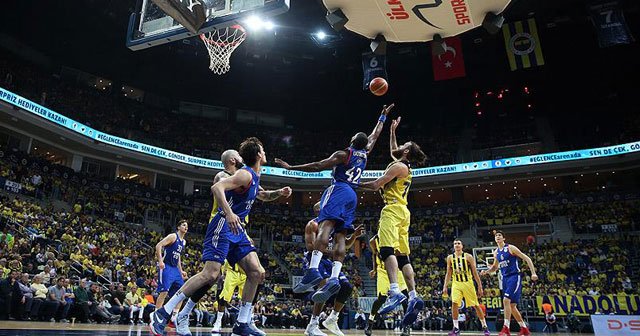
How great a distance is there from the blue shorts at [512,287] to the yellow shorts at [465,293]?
66 centimetres

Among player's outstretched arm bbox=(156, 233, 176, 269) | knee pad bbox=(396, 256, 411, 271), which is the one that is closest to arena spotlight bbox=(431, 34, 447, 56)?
knee pad bbox=(396, 256, 411, 271)

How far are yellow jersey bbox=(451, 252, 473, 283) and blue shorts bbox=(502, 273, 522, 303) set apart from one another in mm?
736

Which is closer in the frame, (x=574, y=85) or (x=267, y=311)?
(x=267, y=311)

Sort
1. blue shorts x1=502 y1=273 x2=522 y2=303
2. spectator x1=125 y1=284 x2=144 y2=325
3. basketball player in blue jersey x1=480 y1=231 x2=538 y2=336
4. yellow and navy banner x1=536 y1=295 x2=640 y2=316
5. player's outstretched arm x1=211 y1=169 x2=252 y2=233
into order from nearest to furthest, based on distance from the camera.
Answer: player's outstretched arm x1=211 y1=169 x2=252 y2=233, basketball player in blue jersey x1=480 y1=231 x2=538 y2=336, blue shorts x1=502 y1=273 x2=522 y2=303, spectator x1=125 y1=284 x2=144 y2=325, yellow and navy banner x1=536 y1=295 x2=640 y2=316

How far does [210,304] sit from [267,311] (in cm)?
244

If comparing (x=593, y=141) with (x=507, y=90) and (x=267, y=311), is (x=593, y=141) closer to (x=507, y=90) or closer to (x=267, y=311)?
(x=507, y=90)

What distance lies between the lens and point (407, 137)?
36094 mm

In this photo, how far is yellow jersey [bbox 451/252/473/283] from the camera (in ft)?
31.3

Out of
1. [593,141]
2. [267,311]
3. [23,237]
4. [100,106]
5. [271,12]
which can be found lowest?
[267,311]

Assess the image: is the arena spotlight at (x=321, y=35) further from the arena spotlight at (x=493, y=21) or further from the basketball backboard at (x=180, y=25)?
the arena spotlight at (x=493, y=21)

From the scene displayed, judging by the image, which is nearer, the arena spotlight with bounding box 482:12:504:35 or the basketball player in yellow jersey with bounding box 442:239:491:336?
the arena spotlight with bounding box 482:12:504:35

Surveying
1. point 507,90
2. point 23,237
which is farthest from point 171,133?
point 507,90

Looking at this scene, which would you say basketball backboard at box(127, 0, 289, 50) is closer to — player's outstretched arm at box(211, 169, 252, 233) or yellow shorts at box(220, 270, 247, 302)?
player's outstretched arm at box(211, 169, 252, 233)

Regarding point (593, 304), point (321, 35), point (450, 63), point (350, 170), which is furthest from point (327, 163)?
point (321, 35)
